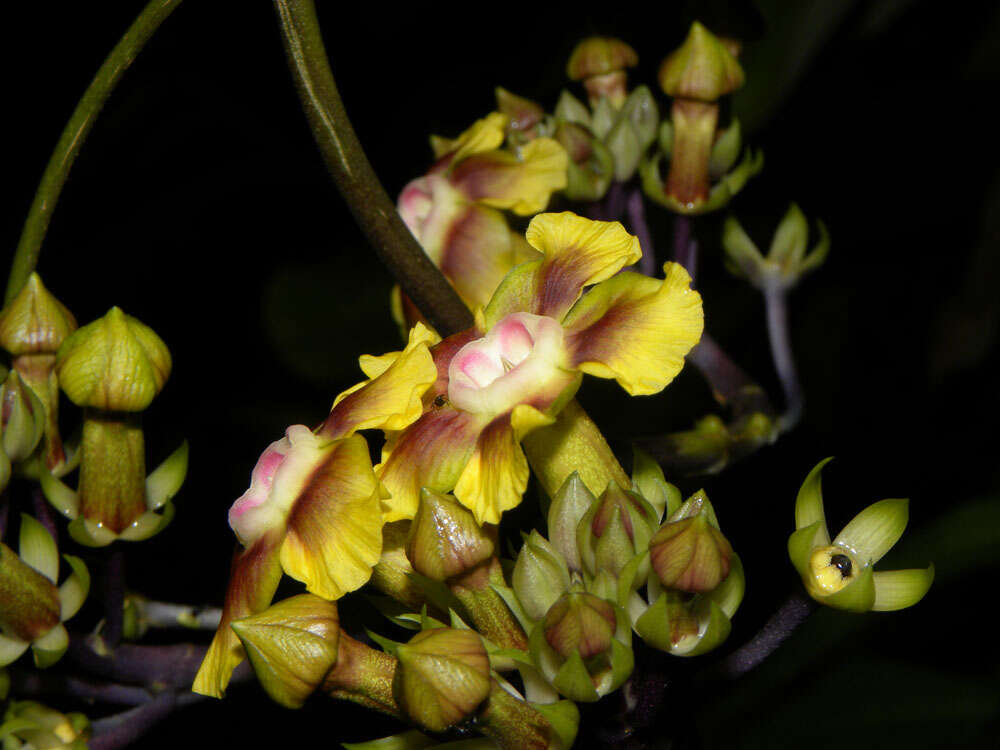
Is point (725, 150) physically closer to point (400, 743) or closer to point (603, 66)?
point (603, 66)

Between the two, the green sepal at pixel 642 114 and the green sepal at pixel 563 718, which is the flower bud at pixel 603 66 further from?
the green sepal at pixel 563 718

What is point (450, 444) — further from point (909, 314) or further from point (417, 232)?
point (909, 314)

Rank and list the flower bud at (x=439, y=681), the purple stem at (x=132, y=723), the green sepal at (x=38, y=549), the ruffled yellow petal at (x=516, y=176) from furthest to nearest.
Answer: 1. the ruffled yellow petal at (x=516, y=176)
2. the purple stem at (x=132, y=723)
3. the green sepal at (x=38, y=549)
4. the flower bud at (x=439, y=681)

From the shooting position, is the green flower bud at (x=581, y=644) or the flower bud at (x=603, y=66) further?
the flower bud at (x=603, y=66)

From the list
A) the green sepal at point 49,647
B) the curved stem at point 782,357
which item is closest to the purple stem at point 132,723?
the green sepal at point 49,647

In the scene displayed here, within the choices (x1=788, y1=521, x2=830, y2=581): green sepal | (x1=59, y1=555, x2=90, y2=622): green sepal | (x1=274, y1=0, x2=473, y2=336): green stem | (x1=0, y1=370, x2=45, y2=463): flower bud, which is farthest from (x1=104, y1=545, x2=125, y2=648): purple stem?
(x1=788, y1=521, x2=830, y2=581): green sepal

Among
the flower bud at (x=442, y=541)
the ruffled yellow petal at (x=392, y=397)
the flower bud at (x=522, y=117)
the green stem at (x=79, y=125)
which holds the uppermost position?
the green stem at (x=79, y=125)

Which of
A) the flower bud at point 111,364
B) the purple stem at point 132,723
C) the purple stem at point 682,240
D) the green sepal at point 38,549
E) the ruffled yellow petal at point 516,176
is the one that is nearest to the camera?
the flower bud at point 111,364

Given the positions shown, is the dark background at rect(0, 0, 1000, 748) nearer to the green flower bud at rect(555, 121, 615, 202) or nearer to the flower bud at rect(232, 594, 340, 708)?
the green flower bud at rect(555, 121, 615, 202)

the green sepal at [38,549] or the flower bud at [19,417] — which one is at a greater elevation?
the flower bud at [19,417]
